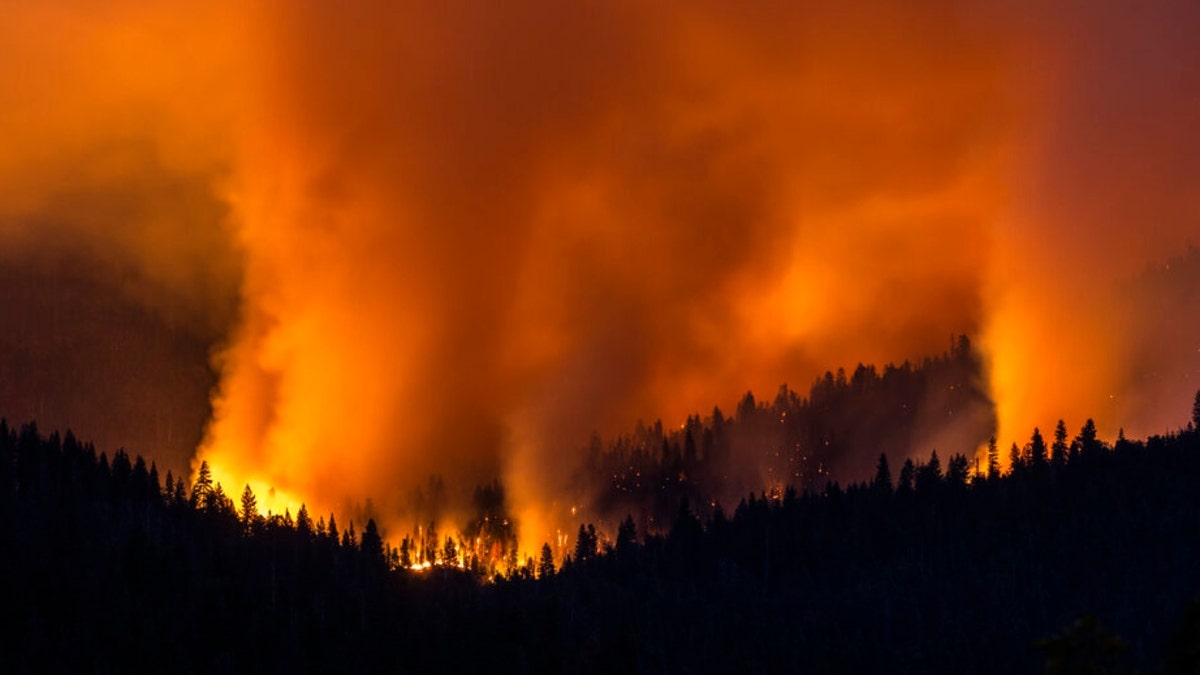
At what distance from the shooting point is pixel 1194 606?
6800cm

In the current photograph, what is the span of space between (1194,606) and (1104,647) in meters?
3.75

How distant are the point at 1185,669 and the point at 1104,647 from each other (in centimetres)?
332

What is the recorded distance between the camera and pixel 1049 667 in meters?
70.9

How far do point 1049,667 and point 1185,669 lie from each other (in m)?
5.20

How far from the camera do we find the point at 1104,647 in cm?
6888

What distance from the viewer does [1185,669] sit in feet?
226

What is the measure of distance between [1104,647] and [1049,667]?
287 cm
